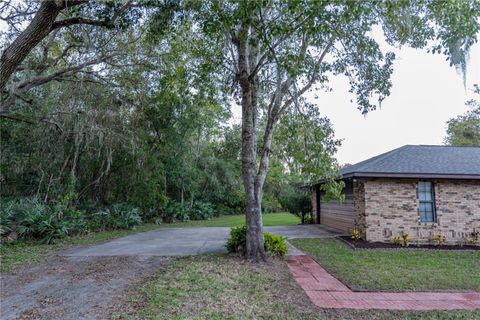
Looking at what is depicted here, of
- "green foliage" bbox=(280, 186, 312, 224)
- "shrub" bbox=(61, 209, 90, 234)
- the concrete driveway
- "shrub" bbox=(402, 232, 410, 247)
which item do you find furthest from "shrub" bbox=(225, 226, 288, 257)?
"green foliage" bbox=(280, 186, 312, 224)

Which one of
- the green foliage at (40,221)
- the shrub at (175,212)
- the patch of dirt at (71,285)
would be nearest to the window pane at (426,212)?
the patch of dirt at (71,285)

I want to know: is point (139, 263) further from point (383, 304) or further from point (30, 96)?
point (30, 96)

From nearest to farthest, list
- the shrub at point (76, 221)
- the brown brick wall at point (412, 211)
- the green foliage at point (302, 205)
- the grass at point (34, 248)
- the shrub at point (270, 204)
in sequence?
the grass at point (34, 248) < the brown brick wall at point (412, 211) < the shrub at point (76, 221) < the green foliage at point (302, 205) < the shrub at point (270, 204)

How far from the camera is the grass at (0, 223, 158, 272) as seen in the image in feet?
22.2

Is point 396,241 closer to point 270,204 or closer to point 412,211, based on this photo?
point 412,211

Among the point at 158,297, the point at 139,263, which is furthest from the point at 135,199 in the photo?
the point at 158,297

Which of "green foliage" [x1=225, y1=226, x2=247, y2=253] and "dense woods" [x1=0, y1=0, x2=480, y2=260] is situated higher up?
"dense woods" [x1=0, y1=0, x2=480, y2=260]

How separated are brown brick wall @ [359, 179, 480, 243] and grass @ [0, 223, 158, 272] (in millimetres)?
8633

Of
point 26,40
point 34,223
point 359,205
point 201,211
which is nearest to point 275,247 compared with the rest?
point 359,205

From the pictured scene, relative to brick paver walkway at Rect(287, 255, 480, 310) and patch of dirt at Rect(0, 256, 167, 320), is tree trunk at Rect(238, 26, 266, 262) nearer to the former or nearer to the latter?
brick paver walkway at Rect(287, 255, 480, 310)

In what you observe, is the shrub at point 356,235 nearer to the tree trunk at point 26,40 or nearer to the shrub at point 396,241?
the shrub at point 396,241

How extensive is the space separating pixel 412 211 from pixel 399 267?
11.2 feet

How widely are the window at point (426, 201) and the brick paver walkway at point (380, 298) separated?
15.7ft

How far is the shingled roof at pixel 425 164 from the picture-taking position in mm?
9055
